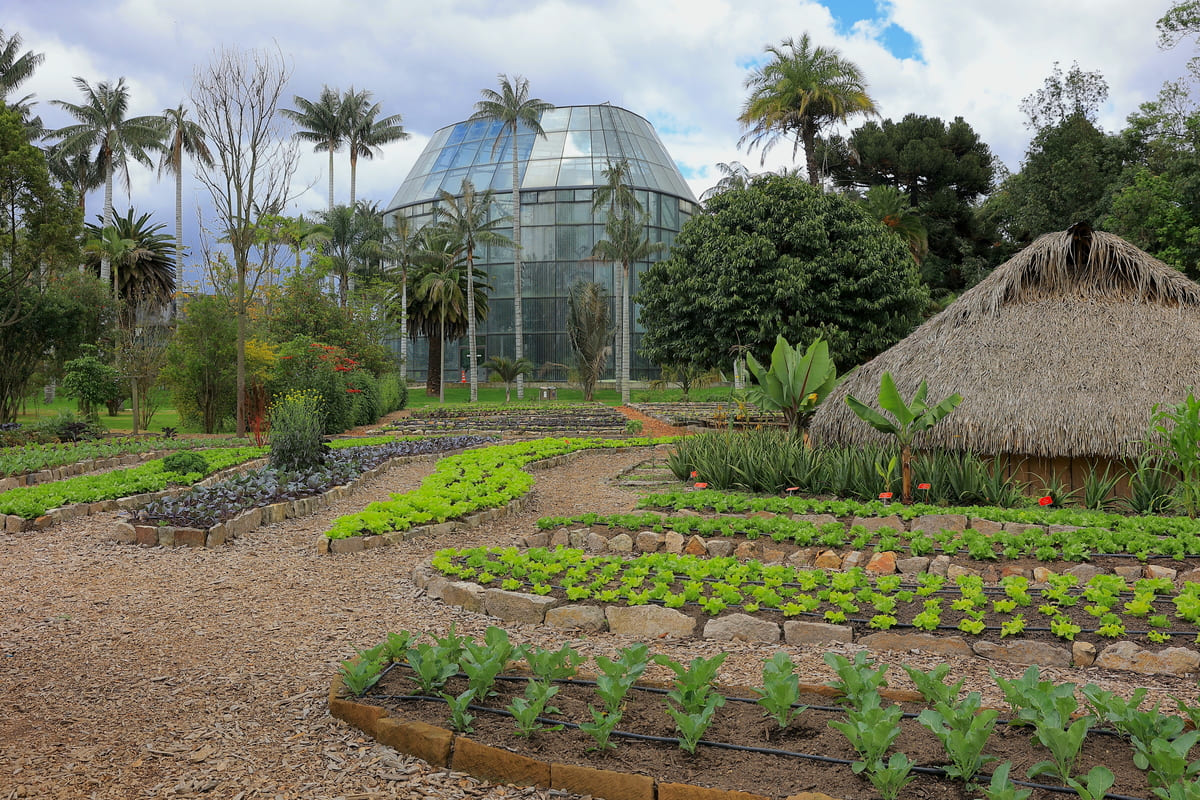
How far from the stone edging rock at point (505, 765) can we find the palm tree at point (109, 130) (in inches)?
1495

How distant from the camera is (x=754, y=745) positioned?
8.83 feet

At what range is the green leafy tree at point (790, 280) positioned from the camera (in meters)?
18.0

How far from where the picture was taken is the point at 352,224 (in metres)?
37.1

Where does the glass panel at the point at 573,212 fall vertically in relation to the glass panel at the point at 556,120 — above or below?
below

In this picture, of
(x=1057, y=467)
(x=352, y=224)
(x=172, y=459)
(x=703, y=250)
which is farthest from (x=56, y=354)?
(x=1057, y=467)

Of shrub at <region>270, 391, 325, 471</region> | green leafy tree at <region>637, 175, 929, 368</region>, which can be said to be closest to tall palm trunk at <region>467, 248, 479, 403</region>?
green leafy tree at <region>637, 175, 929, 368</region>

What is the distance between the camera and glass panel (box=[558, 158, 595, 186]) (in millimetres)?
37441

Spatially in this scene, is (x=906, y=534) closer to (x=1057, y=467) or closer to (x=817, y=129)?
(x=1057, y=467)

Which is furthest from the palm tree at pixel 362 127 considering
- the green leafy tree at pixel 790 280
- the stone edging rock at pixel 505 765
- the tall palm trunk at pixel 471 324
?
the stone edging rock at pixel 505 765

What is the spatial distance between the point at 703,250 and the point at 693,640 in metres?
15.9

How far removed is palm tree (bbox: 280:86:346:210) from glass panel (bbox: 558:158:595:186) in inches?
527

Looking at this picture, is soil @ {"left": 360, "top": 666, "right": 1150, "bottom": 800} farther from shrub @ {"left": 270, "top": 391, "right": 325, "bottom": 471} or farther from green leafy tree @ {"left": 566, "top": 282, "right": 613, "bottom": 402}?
green leafy tree @ {"left": 566, "top": 282, "right": 613, "bottom": 402}

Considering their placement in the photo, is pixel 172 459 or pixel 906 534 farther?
pixel 172 459

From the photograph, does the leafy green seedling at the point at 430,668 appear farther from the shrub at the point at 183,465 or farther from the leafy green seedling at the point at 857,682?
the shrub at the point at 183,465
